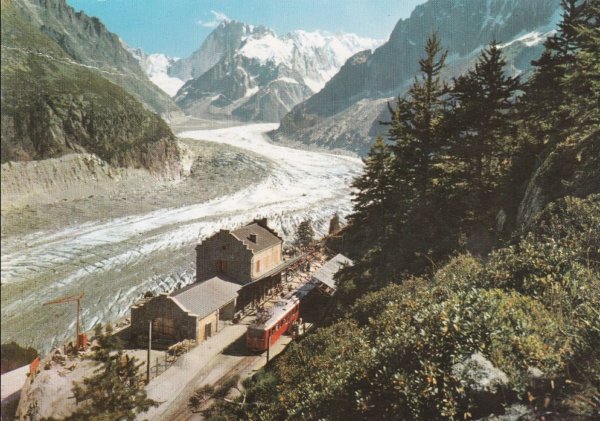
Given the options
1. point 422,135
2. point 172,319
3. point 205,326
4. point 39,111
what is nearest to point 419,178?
point 422,135

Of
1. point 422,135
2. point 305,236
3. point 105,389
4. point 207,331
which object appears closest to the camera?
point 105,389

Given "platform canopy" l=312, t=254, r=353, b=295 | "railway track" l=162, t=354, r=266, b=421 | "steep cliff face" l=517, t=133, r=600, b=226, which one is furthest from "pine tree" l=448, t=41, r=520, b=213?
"railway track" l=162, t=354, r=266, b=421

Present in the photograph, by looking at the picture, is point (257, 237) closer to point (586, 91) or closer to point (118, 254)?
point (118, 254)

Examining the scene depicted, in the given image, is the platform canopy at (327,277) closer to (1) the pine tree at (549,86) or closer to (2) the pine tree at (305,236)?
(1) the pine tree at (549,86)

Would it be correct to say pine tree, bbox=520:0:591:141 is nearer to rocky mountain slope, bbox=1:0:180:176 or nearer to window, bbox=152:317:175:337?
rocky mountain slope, bbox=1:0:180:176

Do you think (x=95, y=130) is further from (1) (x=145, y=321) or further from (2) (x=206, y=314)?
(2) (x=206, y=314)

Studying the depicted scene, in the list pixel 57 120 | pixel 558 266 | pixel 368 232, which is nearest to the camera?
pixel 57 120

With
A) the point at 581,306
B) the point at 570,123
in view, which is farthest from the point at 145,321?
the point at 570,123
